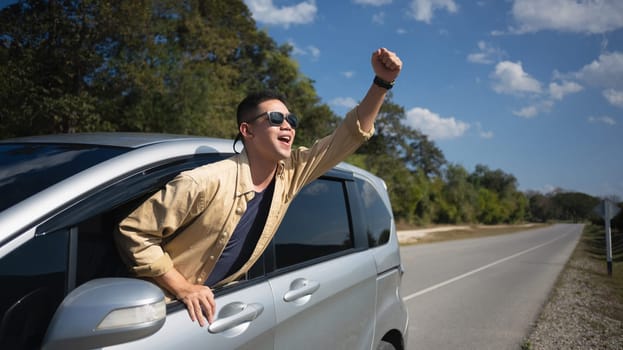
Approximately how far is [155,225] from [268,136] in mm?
693

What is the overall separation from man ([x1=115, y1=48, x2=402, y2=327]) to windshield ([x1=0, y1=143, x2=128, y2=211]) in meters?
0.30

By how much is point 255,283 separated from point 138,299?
0.78m

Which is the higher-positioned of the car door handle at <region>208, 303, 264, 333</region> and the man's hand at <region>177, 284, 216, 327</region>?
the man's hand at <region>177, 284, 216, 327</region>

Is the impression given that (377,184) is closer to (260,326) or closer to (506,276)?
(260,326)

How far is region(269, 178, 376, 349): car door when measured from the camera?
6.79ft

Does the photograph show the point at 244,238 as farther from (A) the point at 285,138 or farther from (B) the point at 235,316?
(A) the point at 285,138

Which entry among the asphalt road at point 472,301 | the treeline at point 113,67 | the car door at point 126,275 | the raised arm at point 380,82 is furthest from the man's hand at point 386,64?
the treeline at point 113,67

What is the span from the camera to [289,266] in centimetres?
224

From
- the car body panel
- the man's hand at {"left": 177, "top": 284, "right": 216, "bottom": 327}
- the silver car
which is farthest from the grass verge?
the man's hand at {"left": 177, "top": 284, "right": 216, "bottom": 327}

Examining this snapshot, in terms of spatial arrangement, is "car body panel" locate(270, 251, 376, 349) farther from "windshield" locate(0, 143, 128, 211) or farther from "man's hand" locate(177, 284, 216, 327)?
"windshield" locate(0, 143, 128, 211)

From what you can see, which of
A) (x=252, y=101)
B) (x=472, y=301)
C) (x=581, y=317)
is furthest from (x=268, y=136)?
(x=472, y=301)

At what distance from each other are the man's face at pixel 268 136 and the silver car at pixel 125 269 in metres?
0.21

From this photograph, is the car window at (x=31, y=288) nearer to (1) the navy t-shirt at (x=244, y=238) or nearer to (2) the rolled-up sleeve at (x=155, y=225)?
(2) the rolled-up sleeve at (x=155, y=225)

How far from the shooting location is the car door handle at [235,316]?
1625 millimetres
